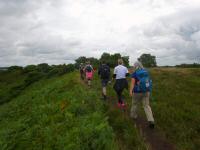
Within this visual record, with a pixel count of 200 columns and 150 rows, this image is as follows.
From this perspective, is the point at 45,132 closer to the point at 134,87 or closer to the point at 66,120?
the point at 66,120

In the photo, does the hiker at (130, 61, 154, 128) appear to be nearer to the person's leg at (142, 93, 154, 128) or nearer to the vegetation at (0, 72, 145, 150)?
Result: the person's leg at (142, 93, 154, 128)

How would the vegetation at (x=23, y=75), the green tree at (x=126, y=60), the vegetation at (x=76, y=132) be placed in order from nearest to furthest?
the vegetation at (x=76, y=132), the vegetation at (x=23, y=75), the green tree at (x=126, y=60)

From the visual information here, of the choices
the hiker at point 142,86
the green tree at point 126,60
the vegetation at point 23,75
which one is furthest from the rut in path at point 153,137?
the green tree at point 126,60

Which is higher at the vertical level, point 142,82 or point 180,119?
point 142,82

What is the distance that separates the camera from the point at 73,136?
7816 mm

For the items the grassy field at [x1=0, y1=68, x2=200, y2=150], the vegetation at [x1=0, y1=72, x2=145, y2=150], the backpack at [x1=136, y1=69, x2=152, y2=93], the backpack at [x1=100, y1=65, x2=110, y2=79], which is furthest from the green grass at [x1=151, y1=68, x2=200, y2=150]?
the backpack at [x1=100, y1=65, x2=110, y2=79]

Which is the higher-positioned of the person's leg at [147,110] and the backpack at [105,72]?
the backpack at [105,72]

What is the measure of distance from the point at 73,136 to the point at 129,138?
5.72 feet

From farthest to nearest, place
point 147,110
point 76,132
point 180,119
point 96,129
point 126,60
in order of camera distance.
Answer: point 126,60 → point 180,119 → point 147,110 → point 76,132 → point 96,129

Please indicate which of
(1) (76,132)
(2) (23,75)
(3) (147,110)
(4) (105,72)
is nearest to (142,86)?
(3) (147,110)

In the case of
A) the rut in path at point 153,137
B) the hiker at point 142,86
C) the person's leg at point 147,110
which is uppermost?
the hiker at point 142,86

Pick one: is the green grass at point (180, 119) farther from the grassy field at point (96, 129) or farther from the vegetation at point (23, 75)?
the vegetation at point (23, 75)

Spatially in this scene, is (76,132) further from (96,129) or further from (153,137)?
(153,137)

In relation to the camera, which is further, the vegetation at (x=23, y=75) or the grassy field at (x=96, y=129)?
the vegetation at (x=23, y=75)
